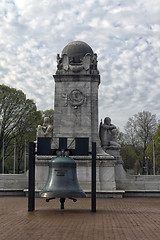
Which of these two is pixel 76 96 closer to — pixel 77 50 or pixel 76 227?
pixel 77 50

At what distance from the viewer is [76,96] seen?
22.0m

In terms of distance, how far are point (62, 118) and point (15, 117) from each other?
2097 cm

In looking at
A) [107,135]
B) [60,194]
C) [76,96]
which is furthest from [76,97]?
[60,194]

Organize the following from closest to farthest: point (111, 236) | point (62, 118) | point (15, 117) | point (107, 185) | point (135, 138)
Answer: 1. point (111, 236)
2. point (107, 185)
3. point (62, 118)
4. point (15, 117)
5. point (135, 138)

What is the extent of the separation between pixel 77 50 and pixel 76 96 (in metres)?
3.41

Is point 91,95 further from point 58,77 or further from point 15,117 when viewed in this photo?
point 15,117

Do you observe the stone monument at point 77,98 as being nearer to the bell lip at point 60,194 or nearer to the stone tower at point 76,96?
the stone tower at point 76,96

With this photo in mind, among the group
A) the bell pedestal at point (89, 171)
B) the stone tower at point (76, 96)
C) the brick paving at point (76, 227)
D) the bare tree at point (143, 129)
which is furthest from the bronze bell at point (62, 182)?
the bare tree at point (143, 129)

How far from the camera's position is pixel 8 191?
66.3 feet

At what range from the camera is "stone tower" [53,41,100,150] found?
2166 cm

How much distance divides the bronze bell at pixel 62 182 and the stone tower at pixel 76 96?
9.93 m

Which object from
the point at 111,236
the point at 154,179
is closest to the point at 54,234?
the point at 111,236

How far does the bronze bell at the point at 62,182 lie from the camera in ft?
35.7

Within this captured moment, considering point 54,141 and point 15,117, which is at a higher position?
point 15,117
